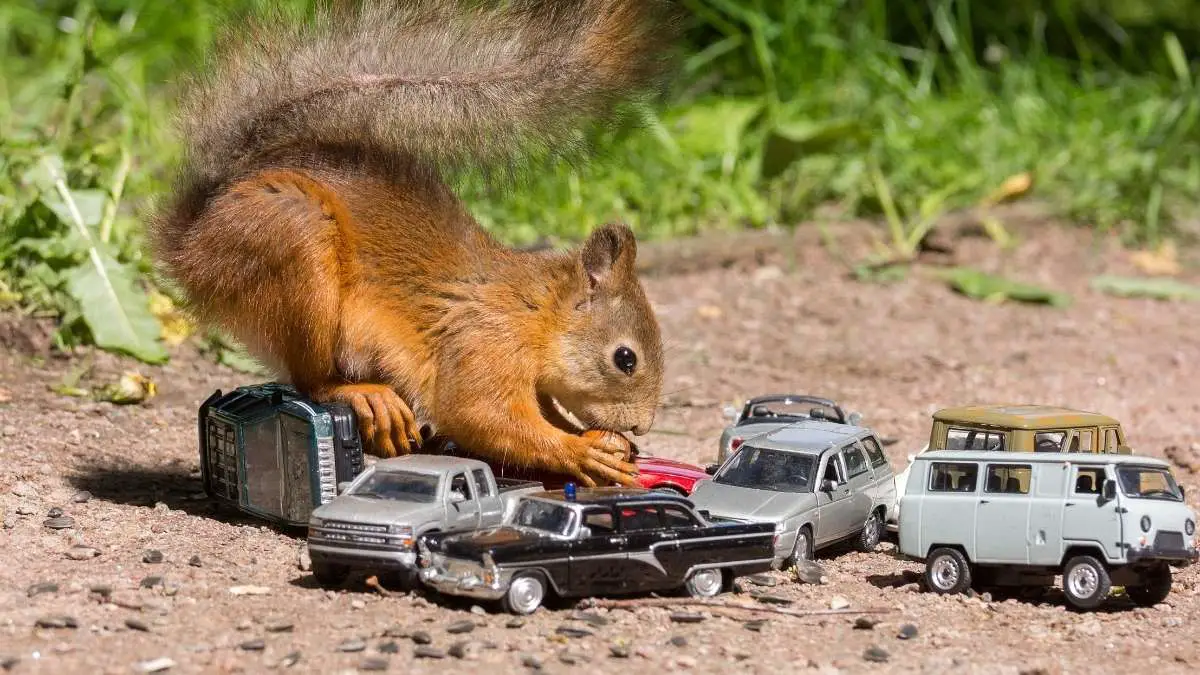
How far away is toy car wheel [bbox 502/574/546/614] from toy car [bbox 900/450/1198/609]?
105cm

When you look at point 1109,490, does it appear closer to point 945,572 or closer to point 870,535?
point 945,572

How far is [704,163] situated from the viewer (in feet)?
29.7

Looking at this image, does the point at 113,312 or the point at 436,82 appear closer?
the point at 436,82

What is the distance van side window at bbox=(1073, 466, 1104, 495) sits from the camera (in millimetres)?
3826

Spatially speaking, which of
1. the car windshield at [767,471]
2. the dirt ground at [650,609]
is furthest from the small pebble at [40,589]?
the car windshield at [767,471]

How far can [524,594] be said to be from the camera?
3.65m

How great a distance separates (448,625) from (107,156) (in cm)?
455

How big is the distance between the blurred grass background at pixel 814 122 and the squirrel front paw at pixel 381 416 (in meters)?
2.71

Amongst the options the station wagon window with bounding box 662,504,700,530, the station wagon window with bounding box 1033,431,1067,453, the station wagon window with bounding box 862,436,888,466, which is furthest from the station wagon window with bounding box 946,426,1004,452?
the station wagon window with bounding box 662,504,700,530

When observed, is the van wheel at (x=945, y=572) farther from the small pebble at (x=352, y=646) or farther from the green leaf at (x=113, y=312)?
the green leaf at (x=113, y=312)

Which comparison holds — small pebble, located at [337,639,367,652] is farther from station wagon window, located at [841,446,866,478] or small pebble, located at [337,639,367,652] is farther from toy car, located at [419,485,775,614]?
station wagon window, located at [841,446,866,478]

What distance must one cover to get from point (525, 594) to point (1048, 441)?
1.69 meters

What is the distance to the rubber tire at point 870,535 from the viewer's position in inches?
178

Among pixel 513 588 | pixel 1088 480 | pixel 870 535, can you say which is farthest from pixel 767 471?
pixel 513 588
